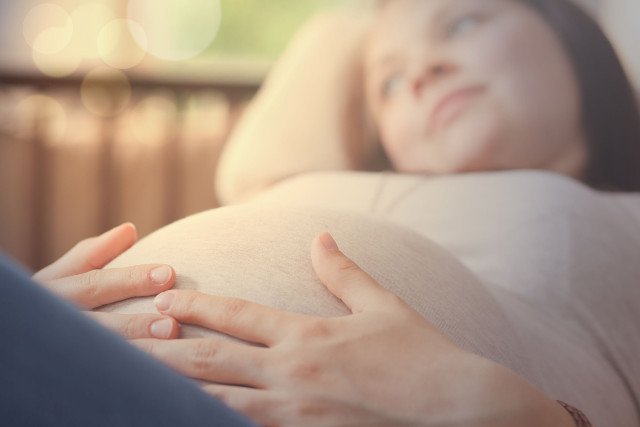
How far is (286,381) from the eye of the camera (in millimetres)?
459

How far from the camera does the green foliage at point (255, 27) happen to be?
8.69 ft

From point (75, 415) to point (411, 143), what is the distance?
0.90 meters

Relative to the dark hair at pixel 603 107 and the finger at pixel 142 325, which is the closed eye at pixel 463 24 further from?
the finger at pixel 142 325

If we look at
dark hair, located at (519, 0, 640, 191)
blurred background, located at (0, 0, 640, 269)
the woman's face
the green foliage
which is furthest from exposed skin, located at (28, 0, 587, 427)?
the green foliage

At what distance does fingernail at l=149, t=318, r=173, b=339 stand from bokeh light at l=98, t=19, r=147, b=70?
246 cm

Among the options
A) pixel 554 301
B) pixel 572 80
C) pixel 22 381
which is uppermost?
pixel 572 80

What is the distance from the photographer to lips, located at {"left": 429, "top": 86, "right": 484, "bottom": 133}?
113 centimetres

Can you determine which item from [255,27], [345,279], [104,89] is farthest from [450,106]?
[255,27]

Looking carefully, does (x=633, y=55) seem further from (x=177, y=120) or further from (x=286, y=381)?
(x=177, y=120)

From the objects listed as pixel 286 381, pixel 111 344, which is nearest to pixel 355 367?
pixel 286 381

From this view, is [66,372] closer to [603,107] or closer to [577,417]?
[577,417]

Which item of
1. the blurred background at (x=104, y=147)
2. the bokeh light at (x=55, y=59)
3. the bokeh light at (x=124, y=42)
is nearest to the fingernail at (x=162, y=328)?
the blurred background at (x=104, y=147)

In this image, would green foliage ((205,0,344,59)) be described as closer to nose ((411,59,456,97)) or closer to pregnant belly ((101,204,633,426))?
nose ((411,59,456,97))

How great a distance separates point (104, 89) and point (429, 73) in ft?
3.34
